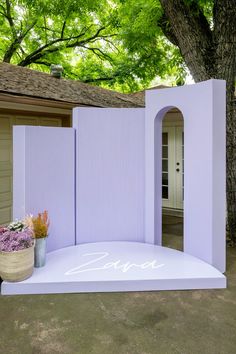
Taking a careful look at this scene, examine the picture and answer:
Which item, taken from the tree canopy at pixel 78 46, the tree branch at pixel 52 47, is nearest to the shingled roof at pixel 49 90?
the tree canopy at pixel 78 46

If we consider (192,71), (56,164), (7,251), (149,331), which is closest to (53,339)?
(149,331)

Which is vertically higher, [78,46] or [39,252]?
[78,46]

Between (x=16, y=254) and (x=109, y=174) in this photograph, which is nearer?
(x=16, y=254)

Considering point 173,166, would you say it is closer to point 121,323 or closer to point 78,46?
point 121,323

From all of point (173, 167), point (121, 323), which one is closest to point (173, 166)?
point (173, 167)

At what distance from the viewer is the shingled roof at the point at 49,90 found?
5.86 meters

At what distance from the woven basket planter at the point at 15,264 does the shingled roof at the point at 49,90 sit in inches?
116

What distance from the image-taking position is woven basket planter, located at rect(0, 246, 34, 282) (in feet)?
12.2

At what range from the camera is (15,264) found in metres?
3.72

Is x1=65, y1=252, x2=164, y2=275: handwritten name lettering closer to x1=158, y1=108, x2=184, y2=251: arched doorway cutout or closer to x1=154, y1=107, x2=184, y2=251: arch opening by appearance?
x1=154, y1=107, x2=184, y2=251: arch opening

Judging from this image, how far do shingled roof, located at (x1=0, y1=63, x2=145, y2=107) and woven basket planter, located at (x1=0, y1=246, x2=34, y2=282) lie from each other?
2.95m

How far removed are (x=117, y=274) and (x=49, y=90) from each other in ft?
14.3

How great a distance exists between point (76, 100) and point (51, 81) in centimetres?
145

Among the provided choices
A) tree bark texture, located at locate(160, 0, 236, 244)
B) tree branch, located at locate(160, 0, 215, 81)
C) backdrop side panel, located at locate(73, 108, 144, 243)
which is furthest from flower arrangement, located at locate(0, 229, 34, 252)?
tree branch, located at locate(160, 0, 215, 81)
